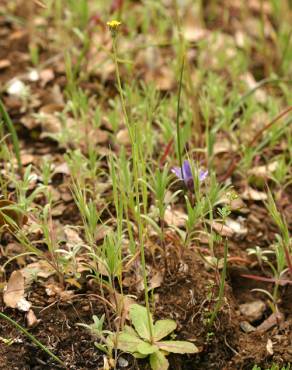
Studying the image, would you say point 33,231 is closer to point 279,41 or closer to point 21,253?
point 21,253

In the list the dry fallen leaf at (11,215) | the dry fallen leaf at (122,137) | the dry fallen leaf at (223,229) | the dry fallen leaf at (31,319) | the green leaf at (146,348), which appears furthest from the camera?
the dry fallen leaf at (122,137)

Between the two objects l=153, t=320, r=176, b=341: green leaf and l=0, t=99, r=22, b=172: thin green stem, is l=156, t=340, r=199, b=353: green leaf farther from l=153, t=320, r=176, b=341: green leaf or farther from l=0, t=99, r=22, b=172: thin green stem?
l=0, t=99, r=22, b=172: thin green stem

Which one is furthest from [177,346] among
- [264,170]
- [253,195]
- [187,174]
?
[264,170]

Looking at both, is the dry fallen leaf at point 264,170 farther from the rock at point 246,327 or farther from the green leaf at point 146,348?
the green leaf at point 146,348

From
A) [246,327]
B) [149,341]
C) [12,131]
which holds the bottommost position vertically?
[246,327]

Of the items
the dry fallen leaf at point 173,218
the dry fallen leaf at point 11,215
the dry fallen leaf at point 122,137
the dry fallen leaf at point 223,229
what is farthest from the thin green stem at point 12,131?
the dry fallen leaf at point 223,229

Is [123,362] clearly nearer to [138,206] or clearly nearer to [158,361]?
[158,361]
